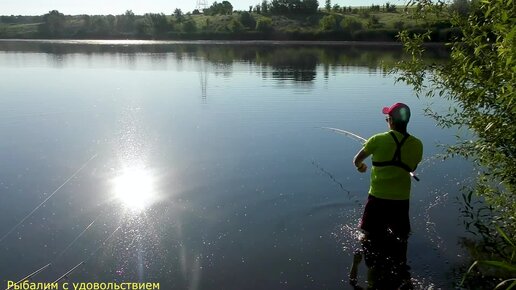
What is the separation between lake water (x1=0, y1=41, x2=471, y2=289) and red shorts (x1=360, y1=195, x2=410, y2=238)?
0.75 meters

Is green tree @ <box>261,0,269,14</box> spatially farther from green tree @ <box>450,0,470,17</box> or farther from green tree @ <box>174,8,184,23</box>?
green tree @ <box>450,0,470,17</box>

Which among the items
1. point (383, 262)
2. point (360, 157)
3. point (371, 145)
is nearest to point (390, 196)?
point (360, 157)

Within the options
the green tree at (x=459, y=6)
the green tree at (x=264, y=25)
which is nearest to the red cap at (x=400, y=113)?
the green tree at (x=459, y=6)

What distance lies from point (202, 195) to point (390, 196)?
5.14 m

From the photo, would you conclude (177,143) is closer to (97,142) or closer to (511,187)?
(97,142)

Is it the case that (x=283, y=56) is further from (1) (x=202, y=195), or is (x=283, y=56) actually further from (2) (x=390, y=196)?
(2) (x=390, y=196)

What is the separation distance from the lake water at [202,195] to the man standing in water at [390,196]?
33 centimetres

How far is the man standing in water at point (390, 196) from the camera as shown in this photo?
671cm

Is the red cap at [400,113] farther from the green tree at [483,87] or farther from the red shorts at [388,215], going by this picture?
the red shorts at [388,215]

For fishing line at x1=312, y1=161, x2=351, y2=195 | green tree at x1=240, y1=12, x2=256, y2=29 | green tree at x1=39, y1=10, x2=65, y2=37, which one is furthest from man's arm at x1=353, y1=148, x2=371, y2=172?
green tree at x1=39, y1=10, x2=65, y2=37

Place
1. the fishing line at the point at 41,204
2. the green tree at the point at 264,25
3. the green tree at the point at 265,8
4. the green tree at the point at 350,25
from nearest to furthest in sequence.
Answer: the fishing line at the point at 41,204
the green tree at the point at 350,25
the green tree at the point at 264,25
the green tree at the point at 265,8

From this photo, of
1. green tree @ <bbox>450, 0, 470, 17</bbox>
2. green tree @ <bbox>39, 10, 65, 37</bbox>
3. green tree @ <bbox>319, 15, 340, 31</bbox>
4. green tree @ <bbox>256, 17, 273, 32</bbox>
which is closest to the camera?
green tree @ <bbox>450, 0, 470, 17</bbox>

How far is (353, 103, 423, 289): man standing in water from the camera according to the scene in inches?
264

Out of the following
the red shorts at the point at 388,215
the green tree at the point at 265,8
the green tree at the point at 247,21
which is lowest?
the red shorts at the point at 388,215
